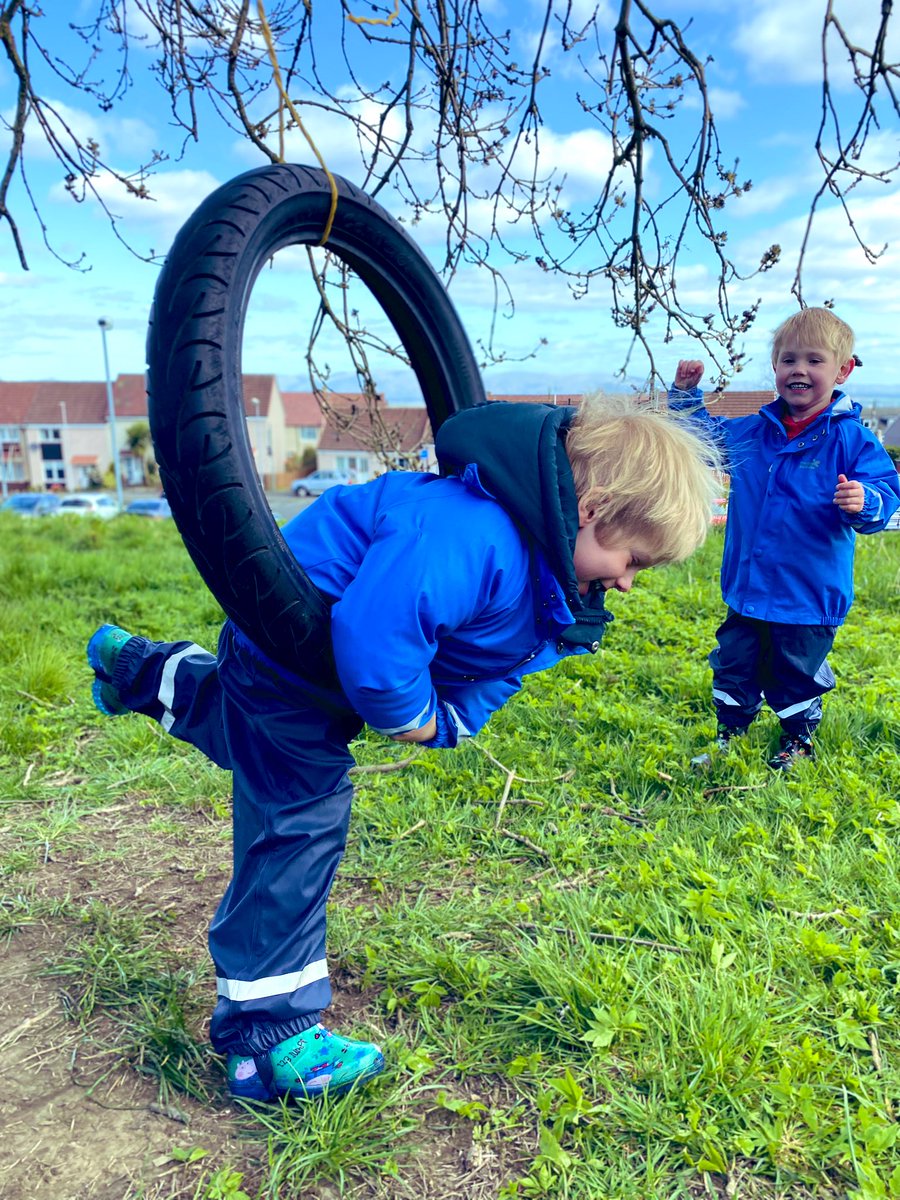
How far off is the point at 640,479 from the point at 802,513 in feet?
6.71

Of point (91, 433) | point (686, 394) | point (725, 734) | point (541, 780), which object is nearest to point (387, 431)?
point (686, 394)

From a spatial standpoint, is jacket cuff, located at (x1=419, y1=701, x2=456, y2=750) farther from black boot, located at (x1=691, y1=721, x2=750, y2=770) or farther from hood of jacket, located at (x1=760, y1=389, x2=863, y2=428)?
hood of jacket, located at (x1=760, y1=389, x2=863, y2=428)

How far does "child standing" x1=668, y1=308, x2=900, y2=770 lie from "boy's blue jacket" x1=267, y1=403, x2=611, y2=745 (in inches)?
74.6

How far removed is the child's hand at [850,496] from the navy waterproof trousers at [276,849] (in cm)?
219

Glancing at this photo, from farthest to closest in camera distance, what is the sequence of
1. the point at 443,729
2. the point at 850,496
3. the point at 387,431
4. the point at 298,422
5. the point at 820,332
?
1. the point at 298,422
2. the point at 387,431
3. the point at 820,332
4. the point at 850,496
5. the point at 443,729

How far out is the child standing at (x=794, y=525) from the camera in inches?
142

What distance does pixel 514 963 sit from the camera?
8.09 feet

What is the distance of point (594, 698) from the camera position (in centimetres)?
439

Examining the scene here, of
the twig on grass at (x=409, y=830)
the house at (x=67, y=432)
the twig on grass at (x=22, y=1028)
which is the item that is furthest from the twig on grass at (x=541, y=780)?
the house at (x=67, y=432)

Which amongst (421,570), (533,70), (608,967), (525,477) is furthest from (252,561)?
(533,70)

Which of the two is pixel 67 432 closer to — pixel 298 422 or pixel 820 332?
pixel 298 422

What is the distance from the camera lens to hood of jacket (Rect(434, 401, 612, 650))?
1876 mm

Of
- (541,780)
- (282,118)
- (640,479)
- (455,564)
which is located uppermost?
(282,118)

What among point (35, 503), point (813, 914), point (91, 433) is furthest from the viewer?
point (91, 433)
